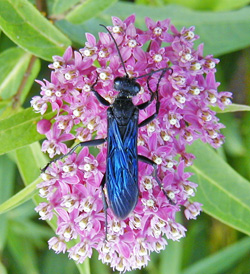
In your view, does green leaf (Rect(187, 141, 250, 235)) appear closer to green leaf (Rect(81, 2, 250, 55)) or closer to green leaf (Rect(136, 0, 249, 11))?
green leaf (Rect(81, 2, 250, 55))

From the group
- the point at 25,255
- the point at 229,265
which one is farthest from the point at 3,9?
the point at 229,265

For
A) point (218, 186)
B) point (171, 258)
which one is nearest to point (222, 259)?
point (171, 258)

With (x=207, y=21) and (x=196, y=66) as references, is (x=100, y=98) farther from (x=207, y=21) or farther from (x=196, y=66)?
(x=207, y=21)

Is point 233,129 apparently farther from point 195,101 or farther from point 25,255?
point 25,255

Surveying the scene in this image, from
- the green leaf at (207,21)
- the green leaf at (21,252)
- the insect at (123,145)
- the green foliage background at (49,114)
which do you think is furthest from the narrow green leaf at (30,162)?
the green leaf at (21,252)

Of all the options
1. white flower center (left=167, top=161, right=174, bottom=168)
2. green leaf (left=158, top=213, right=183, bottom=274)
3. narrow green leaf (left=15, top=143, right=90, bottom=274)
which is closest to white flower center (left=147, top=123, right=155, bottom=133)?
white flower center (left=167, top=161, right=174, bottom=168)
